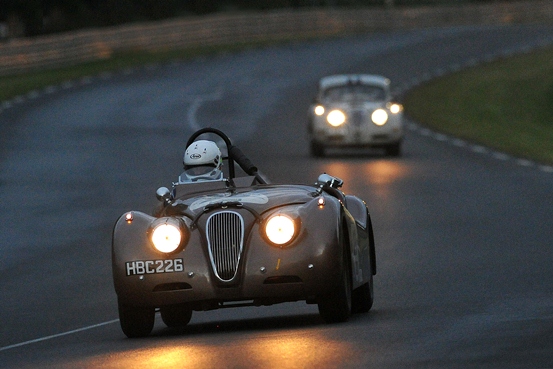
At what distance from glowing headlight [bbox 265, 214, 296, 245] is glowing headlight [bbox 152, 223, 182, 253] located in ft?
2.02

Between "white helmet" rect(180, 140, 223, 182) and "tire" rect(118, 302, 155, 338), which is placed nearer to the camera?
"tire" rect(118, 302, 155, 338)

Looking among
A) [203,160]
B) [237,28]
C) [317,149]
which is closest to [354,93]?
[317,149]

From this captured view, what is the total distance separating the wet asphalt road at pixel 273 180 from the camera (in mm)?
9227

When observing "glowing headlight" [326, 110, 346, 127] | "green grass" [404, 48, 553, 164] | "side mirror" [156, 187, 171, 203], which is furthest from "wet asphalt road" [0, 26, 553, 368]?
"green grass" [404, 48, 553, 164]

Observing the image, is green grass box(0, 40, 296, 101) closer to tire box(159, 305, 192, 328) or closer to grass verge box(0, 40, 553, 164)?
grass verge box(0, 40, 553, 164)

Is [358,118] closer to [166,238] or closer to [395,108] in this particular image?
[395,108]

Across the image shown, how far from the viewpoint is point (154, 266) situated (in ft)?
34.5

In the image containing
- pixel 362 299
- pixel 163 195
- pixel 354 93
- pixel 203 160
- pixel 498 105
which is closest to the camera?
pixel 163 195

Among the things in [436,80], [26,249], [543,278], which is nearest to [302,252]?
[543,278]

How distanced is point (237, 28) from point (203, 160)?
56718 mm

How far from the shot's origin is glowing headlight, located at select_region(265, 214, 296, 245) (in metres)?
10.4

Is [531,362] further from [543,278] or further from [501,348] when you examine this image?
[543,278]

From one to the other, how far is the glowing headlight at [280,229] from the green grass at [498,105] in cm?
2051

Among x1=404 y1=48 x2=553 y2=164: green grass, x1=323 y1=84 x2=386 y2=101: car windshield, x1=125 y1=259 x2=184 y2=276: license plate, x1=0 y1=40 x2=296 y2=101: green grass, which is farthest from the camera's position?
x1=0 y1=40 x2=296 y2=101: green grass
